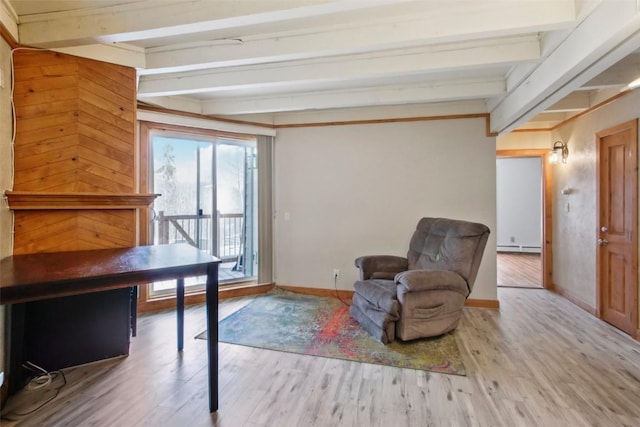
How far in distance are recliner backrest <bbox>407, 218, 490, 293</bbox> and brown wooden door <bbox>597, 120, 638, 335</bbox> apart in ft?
4.61

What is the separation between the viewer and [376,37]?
6.91 feet

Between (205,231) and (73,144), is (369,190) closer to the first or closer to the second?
(205,231)

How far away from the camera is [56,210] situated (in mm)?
2275

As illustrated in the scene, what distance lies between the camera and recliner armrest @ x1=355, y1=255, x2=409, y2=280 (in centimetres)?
335

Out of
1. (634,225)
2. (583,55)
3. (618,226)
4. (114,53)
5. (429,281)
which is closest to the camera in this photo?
(583,55)

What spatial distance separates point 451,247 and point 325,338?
1.46m

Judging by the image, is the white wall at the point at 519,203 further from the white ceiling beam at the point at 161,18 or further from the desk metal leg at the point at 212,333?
the desk metal leg at the point at 212,333

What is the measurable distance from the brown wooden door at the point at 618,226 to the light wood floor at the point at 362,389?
15.0 inches

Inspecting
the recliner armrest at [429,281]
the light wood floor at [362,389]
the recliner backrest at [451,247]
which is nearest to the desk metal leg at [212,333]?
the light wood floor at [362,389]

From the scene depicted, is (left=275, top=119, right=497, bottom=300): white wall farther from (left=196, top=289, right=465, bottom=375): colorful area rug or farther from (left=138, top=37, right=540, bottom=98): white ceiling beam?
(left=138, top=37, right=540, bottom=98): white ceiling beam

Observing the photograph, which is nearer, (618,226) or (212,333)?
(212,333)

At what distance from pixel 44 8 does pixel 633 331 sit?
5.30m

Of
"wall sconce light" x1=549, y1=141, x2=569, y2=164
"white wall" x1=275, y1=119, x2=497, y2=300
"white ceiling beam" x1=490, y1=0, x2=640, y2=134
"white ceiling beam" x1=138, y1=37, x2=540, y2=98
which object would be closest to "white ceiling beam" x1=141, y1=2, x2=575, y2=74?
"white ceiling beam" x1=490, y1=0, x2=640, y2=134

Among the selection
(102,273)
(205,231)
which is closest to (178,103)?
(205,231)
